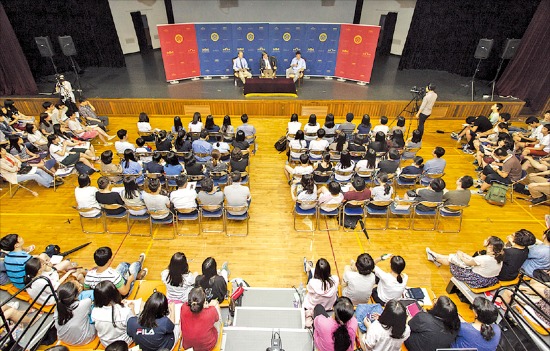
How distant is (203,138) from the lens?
7.17 metres

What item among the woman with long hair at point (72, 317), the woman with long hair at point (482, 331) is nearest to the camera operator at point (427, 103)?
the woman with long hair at point (482, 331)

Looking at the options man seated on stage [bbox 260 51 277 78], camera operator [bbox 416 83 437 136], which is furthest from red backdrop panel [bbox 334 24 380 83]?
camera operator [bbox 416 83 437 136]

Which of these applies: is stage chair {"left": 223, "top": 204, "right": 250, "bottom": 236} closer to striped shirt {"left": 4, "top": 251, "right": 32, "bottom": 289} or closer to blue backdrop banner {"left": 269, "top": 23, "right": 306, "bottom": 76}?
striped shirt {"left": 4, "top": 251, "right": 32, "bottom": 289}

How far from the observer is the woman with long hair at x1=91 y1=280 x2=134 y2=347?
3371mm

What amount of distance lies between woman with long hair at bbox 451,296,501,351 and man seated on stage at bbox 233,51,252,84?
9997 millimetres

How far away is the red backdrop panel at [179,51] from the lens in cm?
1123

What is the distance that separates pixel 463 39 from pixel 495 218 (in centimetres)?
855

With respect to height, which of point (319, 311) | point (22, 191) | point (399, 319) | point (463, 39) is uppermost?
point (463, 39)

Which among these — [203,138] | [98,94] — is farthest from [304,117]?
[98,94]

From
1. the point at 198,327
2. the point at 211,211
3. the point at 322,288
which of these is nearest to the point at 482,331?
the point at 322,288

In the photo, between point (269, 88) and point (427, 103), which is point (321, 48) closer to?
point (269, 88)

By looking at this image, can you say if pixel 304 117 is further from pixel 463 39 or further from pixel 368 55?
pixel 463 39

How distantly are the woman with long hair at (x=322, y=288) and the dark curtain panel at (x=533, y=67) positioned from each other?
10.5m

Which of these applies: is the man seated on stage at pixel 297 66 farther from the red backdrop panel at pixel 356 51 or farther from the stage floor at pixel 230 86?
the red backdrop panel at pixel 356 51
